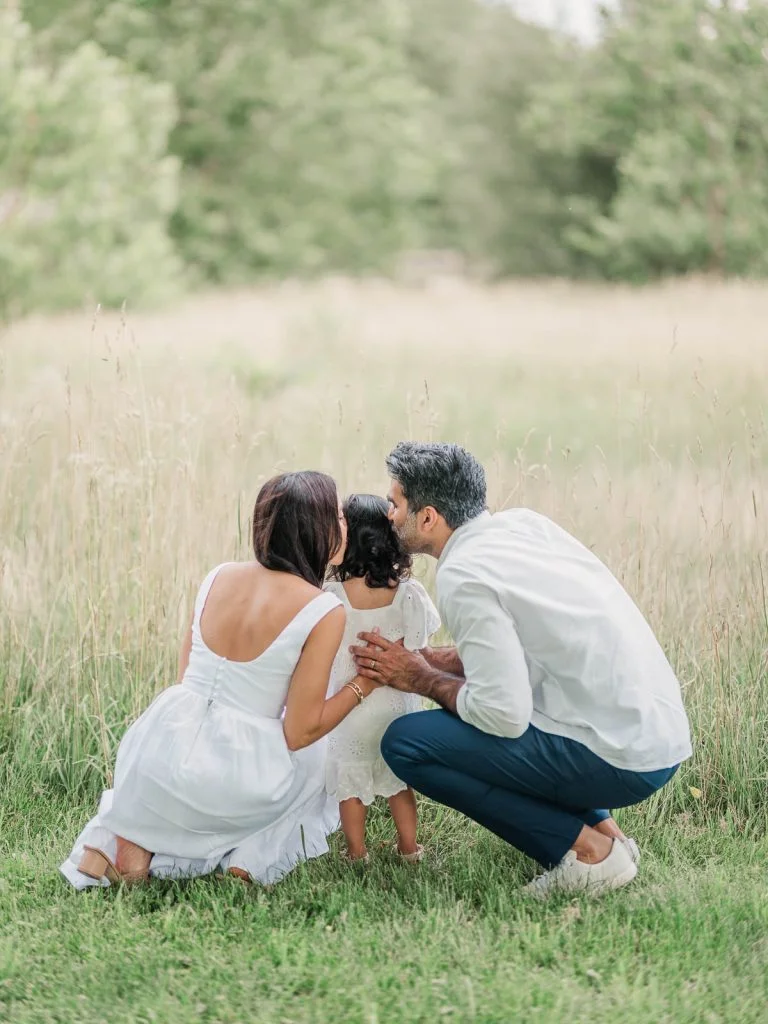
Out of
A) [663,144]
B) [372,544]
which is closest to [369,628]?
[372,544]

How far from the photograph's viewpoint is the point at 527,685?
118 inches

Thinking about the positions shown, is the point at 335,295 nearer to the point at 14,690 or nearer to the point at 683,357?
the point at 683,357

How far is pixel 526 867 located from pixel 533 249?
92.4 feet

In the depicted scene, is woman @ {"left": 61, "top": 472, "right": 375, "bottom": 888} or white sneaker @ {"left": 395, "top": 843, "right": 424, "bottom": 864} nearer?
woman @ {"left": 61, "top": 472, "right": 375, "bottom": 888}

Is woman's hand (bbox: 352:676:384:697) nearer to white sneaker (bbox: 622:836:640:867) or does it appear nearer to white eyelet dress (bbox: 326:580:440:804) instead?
white eyelet dress (bbox: 326:580:440:804)

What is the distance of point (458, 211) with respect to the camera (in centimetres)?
3150

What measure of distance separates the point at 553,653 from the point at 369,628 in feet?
2.01

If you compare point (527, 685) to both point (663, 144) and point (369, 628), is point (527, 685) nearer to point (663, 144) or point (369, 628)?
point (369, 628)

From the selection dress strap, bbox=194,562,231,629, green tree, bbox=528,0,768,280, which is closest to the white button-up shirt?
dress strap, bbox=194,562,231,629

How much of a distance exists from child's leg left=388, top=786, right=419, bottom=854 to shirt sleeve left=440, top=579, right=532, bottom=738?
574 mm

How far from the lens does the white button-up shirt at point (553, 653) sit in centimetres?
298

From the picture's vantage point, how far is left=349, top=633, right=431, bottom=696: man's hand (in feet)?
10.7

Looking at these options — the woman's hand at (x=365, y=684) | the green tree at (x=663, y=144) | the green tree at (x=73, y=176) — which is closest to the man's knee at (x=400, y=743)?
the woman's hand at (x=365, y=684)

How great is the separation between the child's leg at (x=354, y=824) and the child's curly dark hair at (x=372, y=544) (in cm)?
64
